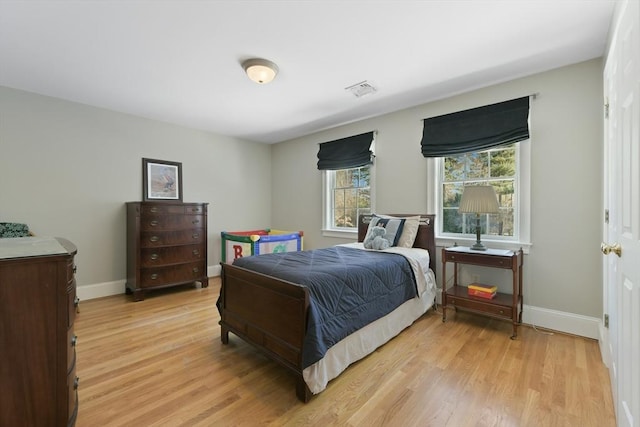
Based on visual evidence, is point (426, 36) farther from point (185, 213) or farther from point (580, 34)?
point (185, 213)

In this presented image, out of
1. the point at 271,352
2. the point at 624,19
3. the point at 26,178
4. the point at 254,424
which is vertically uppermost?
the point at 624,19

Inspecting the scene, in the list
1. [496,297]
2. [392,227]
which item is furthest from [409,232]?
[496,297]

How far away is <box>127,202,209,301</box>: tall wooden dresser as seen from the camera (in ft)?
11.5

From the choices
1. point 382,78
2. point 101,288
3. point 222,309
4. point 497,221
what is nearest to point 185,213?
point 101,288

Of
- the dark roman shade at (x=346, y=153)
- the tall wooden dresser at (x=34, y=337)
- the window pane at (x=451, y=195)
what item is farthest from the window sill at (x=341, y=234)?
the tall wooden dresser at (x=34, y=337)

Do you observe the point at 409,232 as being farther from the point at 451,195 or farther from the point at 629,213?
the point at 629,213

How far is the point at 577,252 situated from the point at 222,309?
3.13m

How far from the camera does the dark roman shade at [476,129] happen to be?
2701 millimetres

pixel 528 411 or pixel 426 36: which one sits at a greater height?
pixel 426 36

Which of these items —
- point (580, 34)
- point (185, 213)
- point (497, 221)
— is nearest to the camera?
point (580, 34)

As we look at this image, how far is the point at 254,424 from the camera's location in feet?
4.83

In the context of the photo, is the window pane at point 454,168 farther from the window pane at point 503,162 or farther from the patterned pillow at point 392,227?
the patterned pillow at point 392,227

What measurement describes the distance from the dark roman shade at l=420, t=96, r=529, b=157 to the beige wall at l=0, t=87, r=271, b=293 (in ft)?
11.1

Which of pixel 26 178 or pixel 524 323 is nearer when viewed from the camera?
pixel 524 323
